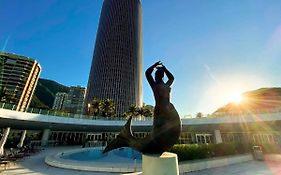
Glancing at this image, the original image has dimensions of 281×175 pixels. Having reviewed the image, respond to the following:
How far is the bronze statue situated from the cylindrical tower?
79.7m

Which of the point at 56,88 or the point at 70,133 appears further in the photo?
the point at 56,88

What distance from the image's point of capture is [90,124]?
30.2 metres

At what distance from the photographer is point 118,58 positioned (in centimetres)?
9200

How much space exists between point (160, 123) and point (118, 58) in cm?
8843

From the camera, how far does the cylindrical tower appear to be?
3447 inches

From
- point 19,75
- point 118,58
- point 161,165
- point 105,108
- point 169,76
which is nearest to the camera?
point 161,165

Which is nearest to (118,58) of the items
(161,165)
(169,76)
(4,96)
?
(4,96)

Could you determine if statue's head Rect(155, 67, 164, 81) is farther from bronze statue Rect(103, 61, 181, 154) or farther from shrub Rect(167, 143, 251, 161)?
shrub Rect(167, 143, 251, 161)

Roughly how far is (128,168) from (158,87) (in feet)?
Answer: 22.8

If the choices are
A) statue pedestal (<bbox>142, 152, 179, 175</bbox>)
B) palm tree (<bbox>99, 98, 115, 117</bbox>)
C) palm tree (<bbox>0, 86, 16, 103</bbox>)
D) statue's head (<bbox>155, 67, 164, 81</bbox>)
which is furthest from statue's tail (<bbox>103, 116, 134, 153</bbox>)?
palm tree (<bbox>0, 86, 16, 103</bbox>)

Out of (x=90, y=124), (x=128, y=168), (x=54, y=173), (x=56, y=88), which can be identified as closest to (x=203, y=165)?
(x=128, y=168)

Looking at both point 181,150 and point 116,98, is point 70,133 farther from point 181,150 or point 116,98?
point 116,98

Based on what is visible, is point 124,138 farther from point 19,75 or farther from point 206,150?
point 19,75

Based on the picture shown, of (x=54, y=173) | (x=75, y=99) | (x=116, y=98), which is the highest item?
(x=75, y=99)
